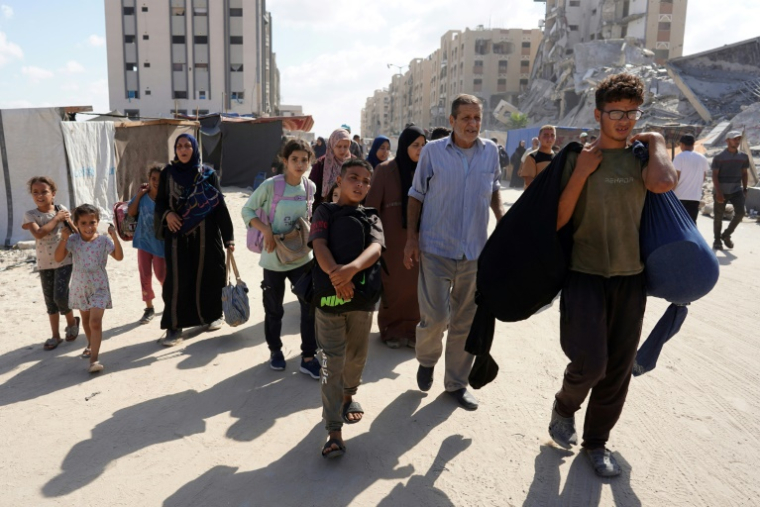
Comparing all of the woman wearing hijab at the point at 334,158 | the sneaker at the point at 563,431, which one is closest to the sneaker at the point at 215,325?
the woman wearing hijab at the point at 334,158

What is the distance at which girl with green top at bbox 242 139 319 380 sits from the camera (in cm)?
409

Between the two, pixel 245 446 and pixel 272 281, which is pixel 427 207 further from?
pixel 245 446

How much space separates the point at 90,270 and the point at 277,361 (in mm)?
1566

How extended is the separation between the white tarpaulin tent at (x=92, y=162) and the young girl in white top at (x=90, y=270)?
6.99m

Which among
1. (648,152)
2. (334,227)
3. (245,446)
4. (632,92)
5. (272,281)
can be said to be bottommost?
(245,446)

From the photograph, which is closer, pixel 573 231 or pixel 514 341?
pixel 573 231

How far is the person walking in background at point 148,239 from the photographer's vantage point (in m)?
5.34

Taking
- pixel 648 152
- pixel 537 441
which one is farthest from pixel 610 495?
pixel 648 152

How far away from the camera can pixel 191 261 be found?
493cm

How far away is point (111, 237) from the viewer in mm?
4508

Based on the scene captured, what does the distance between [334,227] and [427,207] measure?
3.02 ft

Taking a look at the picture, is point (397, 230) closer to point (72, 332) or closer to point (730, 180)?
point (72, 332)

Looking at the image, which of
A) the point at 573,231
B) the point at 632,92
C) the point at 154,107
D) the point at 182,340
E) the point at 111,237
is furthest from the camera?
the point at 154,107

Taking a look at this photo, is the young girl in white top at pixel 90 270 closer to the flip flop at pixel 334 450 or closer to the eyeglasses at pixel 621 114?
the flip flop at pixel 334 450
